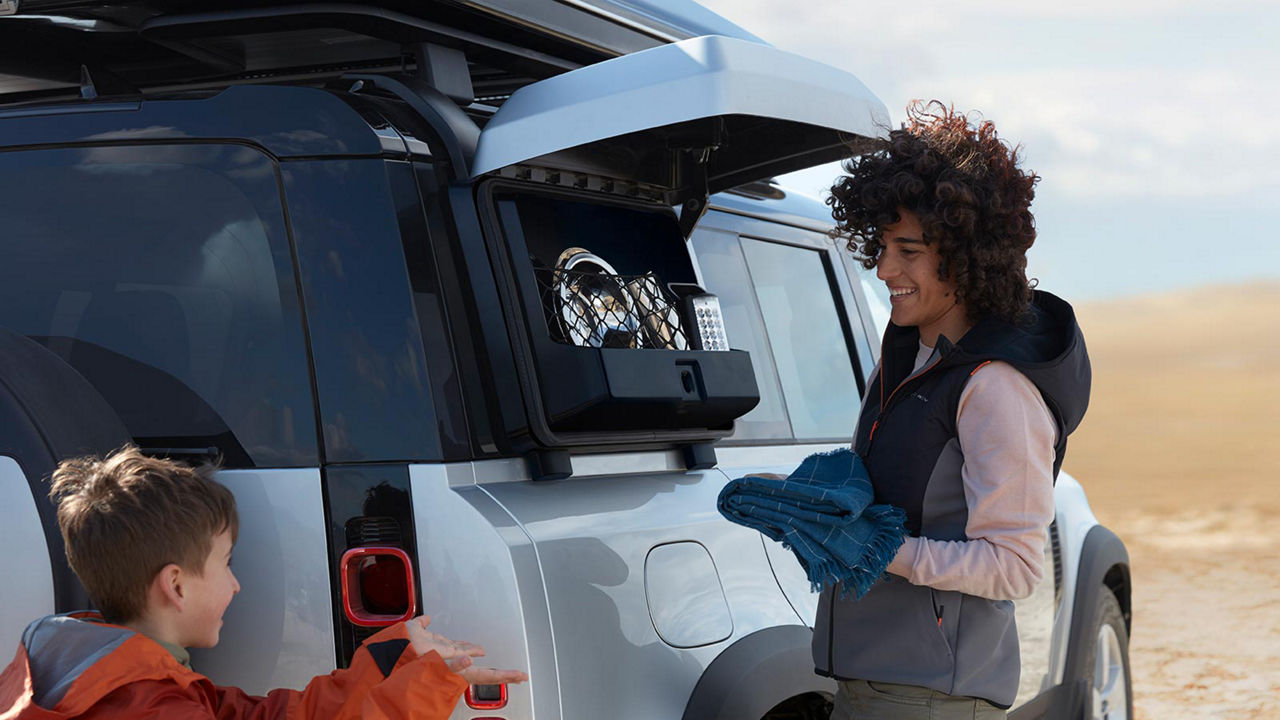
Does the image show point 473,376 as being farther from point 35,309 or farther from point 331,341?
point 35,309

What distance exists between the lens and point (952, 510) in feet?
7.47

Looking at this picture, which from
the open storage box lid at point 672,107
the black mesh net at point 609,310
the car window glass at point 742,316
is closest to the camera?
the open storage box lid at point 672,107

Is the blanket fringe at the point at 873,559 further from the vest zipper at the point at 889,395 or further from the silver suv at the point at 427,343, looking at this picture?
the silver suv at the point at 427,343

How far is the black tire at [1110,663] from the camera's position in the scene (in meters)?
4.61

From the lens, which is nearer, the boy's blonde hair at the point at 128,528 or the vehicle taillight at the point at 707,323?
the boy's blonde hair at the point at 128,528

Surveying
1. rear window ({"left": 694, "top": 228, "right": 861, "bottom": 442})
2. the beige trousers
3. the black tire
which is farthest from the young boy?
the black tire

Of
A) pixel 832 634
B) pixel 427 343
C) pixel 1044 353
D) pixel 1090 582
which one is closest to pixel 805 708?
pixel 832 634

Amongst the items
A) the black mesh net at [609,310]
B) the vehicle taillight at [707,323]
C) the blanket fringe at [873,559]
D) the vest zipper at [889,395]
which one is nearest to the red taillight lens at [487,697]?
the blanket fringe at [873,559]

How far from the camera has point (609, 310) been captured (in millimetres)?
2746

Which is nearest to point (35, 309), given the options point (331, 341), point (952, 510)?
point (331, 341)

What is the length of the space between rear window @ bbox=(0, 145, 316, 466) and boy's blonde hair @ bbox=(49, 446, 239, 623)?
0.25 metres

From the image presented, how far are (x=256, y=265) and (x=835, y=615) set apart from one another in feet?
4.20

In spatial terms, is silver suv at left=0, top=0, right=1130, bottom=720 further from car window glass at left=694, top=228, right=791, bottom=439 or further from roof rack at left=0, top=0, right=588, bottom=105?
car window glass at left=694, top=228, right=791, bottom=439

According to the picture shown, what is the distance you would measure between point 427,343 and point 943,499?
3.22 ft
